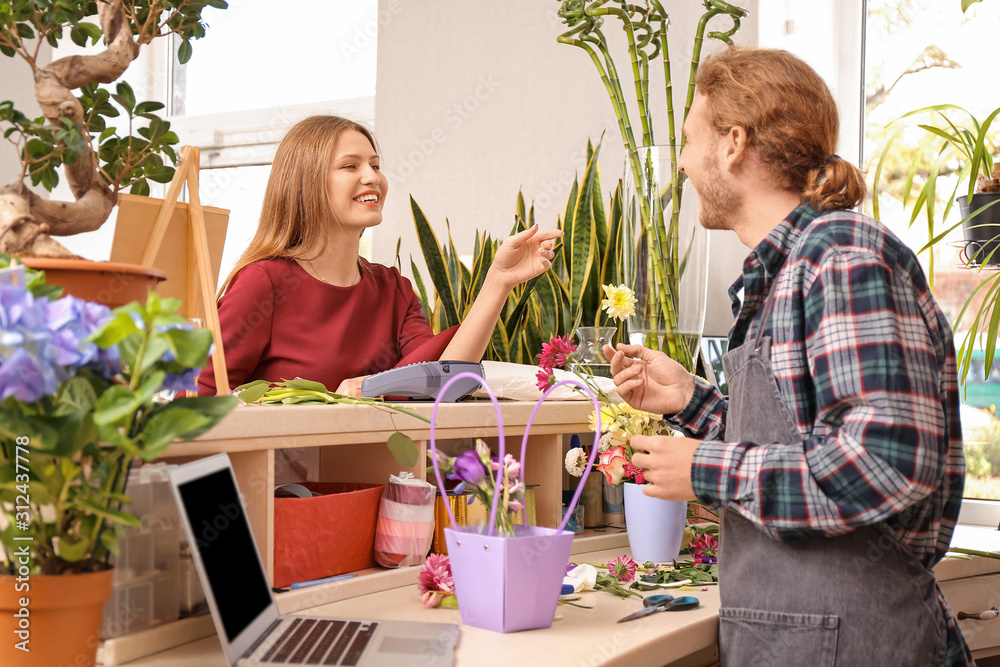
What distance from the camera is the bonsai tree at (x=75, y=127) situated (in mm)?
988

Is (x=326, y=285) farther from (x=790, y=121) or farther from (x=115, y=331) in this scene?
(x=115, y=331)

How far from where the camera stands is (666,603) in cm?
125

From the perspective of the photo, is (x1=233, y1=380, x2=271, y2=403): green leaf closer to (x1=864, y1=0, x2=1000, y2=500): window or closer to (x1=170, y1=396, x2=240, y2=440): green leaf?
(x1=170, y1=396, x2=240, y2=440): green leaf

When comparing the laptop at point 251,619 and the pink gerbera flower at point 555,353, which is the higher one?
the pink gerbera flower at point 555,353

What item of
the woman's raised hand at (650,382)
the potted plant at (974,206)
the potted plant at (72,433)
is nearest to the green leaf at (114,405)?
the potted plant at (72,433)

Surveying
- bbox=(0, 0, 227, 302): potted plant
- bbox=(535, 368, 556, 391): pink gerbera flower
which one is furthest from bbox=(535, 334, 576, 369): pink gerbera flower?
bbox=(0, 0, 227, 302): potted plant

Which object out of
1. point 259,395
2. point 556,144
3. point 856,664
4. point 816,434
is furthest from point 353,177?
point 856,664

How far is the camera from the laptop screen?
95 centimetres

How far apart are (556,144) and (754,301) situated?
1776 millimetres

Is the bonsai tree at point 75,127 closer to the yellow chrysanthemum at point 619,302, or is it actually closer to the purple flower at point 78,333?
the purple flower at point 78,333

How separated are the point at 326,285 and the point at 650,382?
87 centimetres

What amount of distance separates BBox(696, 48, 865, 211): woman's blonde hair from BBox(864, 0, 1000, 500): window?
4.25 feet

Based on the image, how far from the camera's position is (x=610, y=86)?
76.7 inches

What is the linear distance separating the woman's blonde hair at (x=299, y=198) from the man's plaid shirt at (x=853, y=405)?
1.16 meters
